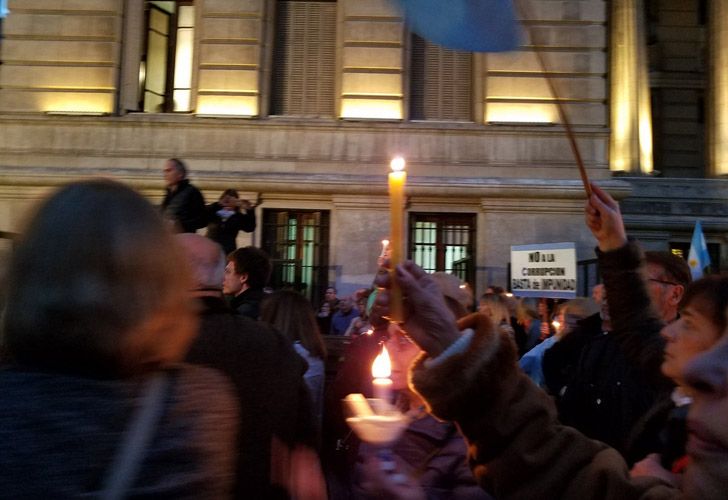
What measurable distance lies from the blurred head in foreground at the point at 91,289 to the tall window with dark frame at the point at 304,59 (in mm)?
13808

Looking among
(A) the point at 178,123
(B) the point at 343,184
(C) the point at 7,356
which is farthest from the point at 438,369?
(A) the point at 178,123

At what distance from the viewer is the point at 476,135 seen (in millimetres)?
14594

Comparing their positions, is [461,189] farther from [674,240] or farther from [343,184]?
[674,240]

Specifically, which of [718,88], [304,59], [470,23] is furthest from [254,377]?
[718,88]

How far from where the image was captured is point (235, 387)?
2.85 metres

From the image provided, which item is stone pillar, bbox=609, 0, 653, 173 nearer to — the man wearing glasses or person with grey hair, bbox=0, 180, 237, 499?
the man wearing glasses

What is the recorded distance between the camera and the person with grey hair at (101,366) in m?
1.26

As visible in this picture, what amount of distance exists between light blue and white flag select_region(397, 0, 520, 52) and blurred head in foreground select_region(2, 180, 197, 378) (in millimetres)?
1129

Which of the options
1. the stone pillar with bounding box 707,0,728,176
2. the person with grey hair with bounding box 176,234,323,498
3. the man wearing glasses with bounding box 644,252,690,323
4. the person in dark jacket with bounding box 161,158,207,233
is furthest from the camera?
the stone pillar with bounding box 707,0,728,176

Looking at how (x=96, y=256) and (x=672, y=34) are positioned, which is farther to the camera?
(x=672, y=34)

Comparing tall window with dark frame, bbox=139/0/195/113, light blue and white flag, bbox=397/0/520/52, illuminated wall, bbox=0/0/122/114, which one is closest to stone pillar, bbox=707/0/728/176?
tall window with dark frame, bbox=139/0/195/113

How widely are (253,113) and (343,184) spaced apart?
7.39 feet

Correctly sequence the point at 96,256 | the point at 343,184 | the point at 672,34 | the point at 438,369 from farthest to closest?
the point at 672,34, the point at 343,184, the point at 438,369, the point at 96,256

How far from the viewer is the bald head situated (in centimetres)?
305
